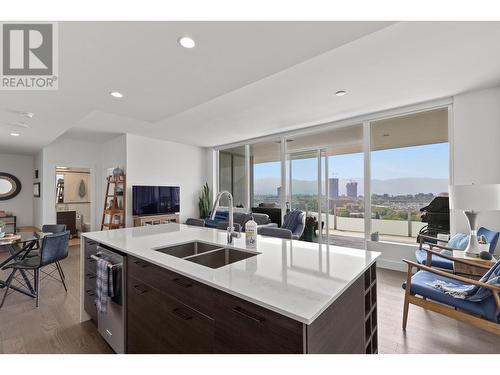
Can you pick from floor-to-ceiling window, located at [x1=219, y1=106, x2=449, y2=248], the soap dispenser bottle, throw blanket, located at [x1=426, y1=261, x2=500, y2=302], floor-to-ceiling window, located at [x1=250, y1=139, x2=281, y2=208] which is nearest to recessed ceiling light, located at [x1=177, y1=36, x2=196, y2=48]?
the soap dispenser bottle

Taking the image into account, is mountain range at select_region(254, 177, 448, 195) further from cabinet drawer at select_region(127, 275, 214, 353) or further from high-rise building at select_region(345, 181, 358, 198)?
cabinet drawer at select_region(127, 275, 214, 353)

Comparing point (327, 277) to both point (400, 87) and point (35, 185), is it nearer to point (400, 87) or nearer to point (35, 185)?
point (400, 87)

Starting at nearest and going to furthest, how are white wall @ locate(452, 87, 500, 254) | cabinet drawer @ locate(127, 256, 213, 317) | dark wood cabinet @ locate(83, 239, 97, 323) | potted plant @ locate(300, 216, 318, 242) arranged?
cabinet drawer @ locate(127, 256, 213, 317) → dark wood cabinet @ locate(83, 239, 97, 323) → white wall @ locate(452, 87, 500, 254) → potted plant @ locate(300, 216, 318, 242)

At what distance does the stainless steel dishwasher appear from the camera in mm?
1726

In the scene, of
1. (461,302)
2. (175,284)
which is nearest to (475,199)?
(461,302)

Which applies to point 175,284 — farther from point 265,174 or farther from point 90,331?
point 265,174

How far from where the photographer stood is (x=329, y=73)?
2598 mm

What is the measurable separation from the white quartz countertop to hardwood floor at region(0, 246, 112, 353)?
2.79 feet

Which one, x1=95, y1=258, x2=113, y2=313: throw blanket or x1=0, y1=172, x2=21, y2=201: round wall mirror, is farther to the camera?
x1=0, y1=172, x2=21, y2=201: round wall mirror

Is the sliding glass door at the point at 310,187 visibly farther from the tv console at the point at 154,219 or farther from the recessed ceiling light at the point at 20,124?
the recessed ceiling light at the point at 20,124

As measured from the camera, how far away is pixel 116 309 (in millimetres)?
1786

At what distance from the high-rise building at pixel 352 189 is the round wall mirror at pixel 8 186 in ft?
27.4

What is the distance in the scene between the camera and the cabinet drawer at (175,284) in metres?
1.16

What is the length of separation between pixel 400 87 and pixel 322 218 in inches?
108
